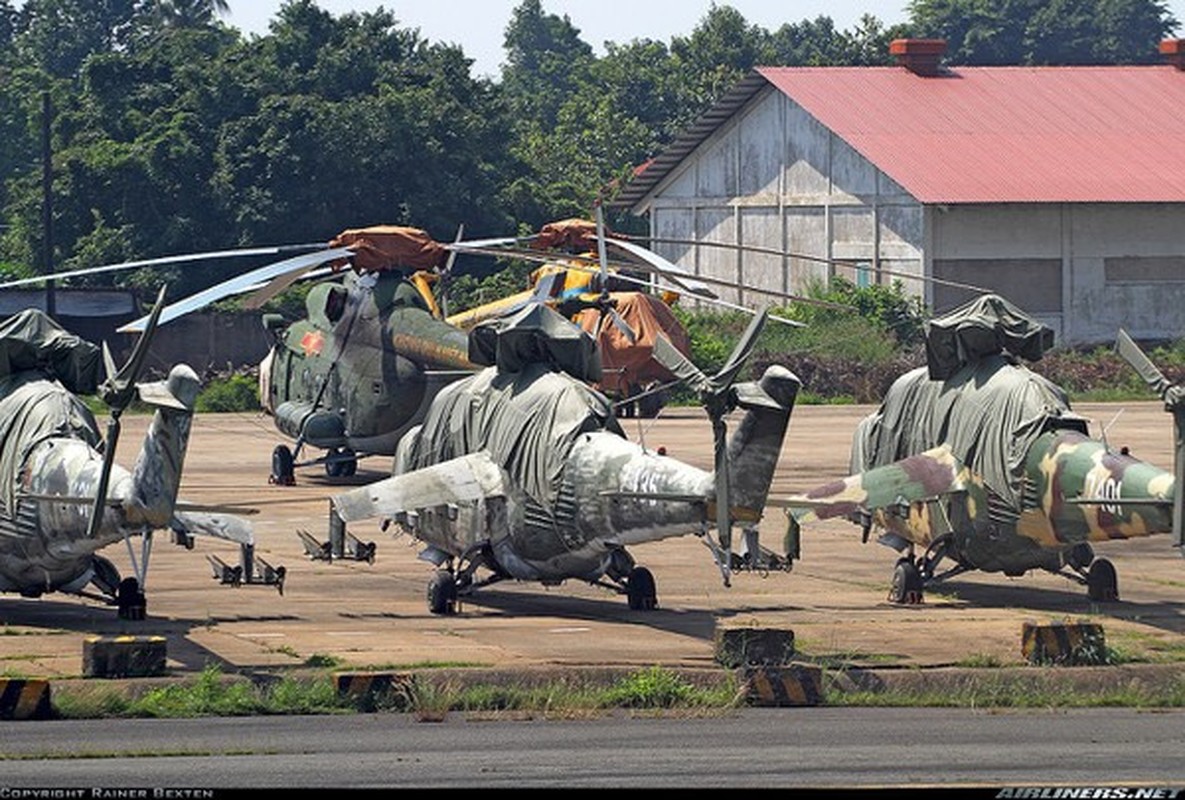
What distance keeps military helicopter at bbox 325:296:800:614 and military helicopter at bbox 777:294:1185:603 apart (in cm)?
140

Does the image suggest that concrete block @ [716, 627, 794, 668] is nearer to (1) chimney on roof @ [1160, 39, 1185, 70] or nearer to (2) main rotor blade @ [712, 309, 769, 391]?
(2) main rotor blade @ [712, 309, 769, 391]

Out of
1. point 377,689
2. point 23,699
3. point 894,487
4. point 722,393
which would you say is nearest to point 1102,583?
point 894,487

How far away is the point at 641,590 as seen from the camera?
2409cm

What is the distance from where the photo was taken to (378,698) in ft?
61.3

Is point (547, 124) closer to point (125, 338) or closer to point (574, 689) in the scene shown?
point (125, 338)

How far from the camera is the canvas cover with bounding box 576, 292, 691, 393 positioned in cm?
5172

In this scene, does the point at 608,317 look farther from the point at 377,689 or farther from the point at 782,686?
the point at 377,689

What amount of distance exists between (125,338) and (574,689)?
163 feet

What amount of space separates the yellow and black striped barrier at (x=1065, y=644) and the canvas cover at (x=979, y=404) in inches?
126

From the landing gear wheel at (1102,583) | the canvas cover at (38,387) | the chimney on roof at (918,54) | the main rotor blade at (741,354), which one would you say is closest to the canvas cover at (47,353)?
the canvas cover at (38,387)

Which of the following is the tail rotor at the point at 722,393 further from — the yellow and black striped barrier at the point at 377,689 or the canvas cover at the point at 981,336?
the canvas cover at the point at 981,336

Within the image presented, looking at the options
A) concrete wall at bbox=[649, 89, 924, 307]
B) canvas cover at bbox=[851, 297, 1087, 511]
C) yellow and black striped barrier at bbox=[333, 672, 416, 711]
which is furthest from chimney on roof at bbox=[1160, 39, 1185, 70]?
yellow and black striped barrier at bbox=[333, 672, 416, 711]

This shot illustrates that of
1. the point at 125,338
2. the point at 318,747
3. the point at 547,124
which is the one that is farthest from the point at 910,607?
the point at 547,124

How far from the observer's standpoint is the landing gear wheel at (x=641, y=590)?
2408 cm
